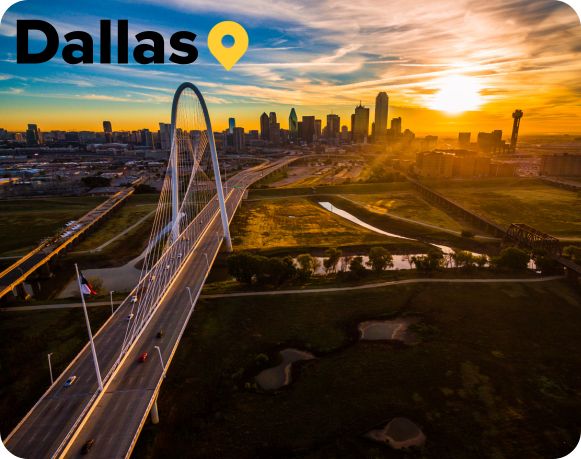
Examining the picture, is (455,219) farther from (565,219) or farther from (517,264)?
(517,264)

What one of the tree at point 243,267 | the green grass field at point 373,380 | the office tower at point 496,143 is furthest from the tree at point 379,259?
the office tower at point 496,143

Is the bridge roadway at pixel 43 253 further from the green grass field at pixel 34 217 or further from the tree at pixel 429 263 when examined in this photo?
the tree at pixel 429 263

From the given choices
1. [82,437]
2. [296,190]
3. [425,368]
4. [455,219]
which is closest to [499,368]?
[425,368]

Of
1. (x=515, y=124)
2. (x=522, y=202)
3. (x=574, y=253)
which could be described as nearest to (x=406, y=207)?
(x=522, y=202)

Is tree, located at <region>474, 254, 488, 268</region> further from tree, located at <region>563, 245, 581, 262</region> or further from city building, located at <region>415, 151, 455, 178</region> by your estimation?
city building, located at <region>415, 151, 455, 178</region>

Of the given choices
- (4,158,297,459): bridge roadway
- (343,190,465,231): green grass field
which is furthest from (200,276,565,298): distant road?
(343,190,465,231): green grass field

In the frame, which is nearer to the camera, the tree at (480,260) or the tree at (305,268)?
the tree at (305,268)

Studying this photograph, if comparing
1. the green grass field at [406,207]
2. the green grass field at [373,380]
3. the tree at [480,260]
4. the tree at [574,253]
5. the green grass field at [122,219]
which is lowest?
the green grass field at [373,380]
